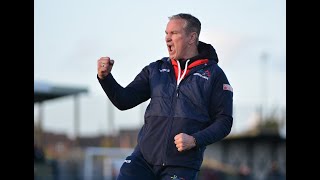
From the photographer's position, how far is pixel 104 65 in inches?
218

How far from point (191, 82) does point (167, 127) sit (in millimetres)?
355

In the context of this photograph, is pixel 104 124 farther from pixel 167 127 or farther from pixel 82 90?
pixel 167 127

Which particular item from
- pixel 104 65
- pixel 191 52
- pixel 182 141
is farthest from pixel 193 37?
pixel 182 141

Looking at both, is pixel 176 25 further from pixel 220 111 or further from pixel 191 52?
pixel 220 111

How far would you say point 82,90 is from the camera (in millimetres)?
24203

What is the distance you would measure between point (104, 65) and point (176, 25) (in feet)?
1.87

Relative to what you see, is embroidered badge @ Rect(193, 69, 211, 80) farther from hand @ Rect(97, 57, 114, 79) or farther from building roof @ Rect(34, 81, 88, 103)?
building roof @ Rect(34, 81, 88, 103)

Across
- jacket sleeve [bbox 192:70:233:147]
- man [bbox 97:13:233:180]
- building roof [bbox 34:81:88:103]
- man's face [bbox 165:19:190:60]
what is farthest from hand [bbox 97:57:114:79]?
building roof [bbox 34:81:88:103]

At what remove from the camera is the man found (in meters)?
5.59
